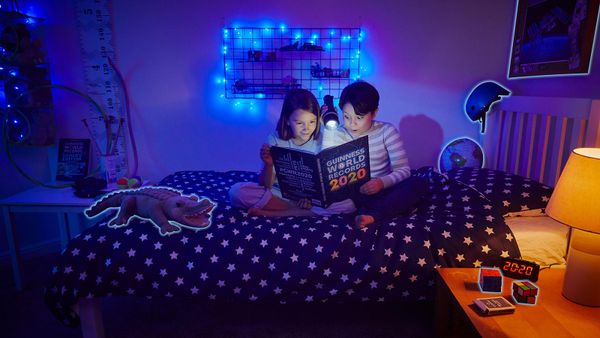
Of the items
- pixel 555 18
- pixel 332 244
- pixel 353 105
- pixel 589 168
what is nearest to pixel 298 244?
pixel 332 244

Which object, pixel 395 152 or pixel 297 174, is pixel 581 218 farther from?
pixel 297 174

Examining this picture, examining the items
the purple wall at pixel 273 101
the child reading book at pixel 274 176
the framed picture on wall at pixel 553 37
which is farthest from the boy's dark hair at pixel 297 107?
the framed picture on wall at pixel 553 37

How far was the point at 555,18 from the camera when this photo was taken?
2018 millimetres

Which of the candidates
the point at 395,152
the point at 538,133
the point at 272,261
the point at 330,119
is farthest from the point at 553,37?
the point at 272,261

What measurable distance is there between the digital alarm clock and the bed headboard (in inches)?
23.4

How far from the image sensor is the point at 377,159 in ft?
6.50

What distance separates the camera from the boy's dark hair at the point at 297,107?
1839mm

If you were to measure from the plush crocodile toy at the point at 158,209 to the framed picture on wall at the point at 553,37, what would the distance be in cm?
186

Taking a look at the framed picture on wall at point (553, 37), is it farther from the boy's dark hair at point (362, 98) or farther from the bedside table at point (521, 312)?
the bedside table at point (521, 312)

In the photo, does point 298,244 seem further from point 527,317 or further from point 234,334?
point 527,317

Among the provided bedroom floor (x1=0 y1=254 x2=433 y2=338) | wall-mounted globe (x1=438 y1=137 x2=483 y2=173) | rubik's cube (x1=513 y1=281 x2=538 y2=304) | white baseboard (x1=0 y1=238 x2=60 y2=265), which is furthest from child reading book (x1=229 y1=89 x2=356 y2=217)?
white baseboard (x1=0 y1=238 x2=60 y2=265)

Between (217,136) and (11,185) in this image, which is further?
(217,136)

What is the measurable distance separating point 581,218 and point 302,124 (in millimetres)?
1126

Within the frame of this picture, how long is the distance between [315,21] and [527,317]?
6.69 feet
